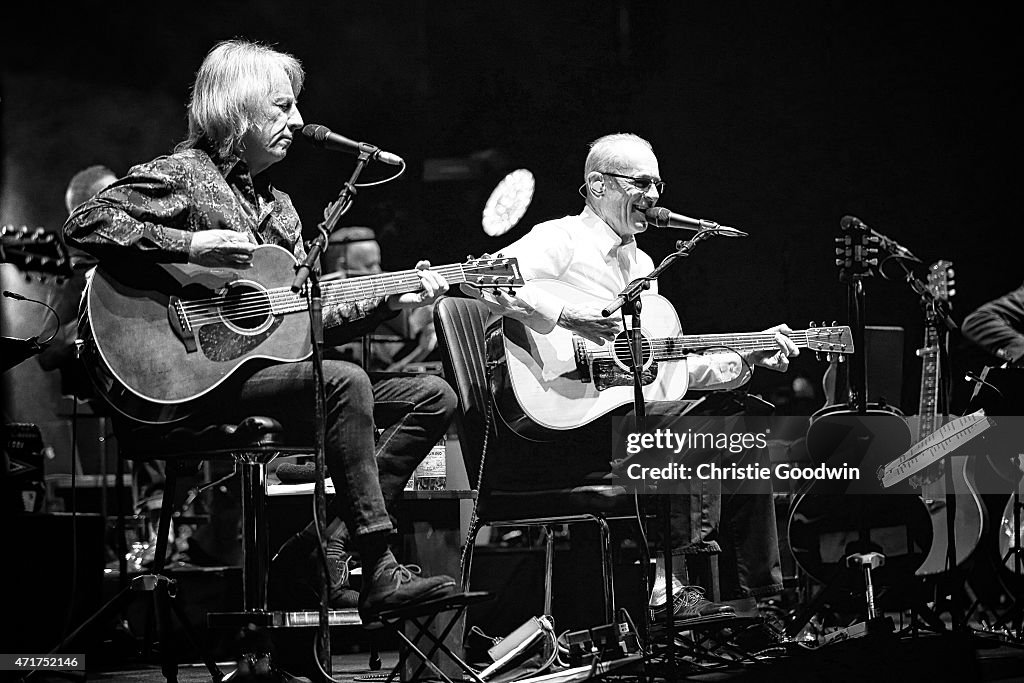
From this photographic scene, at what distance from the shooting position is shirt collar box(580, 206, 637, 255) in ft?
13.6

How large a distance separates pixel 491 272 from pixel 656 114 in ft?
4.40

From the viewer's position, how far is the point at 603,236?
4164 mm

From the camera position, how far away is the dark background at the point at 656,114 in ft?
12.6

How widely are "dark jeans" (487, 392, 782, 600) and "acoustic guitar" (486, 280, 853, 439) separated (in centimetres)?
7

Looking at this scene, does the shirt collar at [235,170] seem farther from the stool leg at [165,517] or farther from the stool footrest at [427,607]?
the stool footrest at [427,607]

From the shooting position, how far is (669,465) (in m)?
3.80

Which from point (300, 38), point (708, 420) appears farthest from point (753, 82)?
point (300, 38)

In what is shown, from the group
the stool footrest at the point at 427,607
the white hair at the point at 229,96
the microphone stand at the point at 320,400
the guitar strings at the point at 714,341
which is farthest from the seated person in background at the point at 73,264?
the guitar strings at the point at 714,341

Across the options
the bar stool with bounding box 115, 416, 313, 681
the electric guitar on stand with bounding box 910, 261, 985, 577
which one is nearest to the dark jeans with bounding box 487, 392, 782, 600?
the electric guitar on stand with bounding box 910, 261, 985, 577

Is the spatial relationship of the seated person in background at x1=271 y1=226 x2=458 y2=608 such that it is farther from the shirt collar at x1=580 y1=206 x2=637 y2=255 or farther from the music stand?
the shirt collar at x1=580 y1=206 x2=637 y2=255

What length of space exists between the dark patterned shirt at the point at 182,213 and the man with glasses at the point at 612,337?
2.12ft

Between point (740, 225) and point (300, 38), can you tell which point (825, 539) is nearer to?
point (740, 225)

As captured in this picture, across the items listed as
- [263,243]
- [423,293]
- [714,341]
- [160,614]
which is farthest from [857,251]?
[160,614]

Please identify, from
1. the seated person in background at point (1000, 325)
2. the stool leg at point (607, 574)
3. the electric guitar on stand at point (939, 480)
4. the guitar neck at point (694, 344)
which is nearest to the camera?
the stool leg at point (607, 574)
